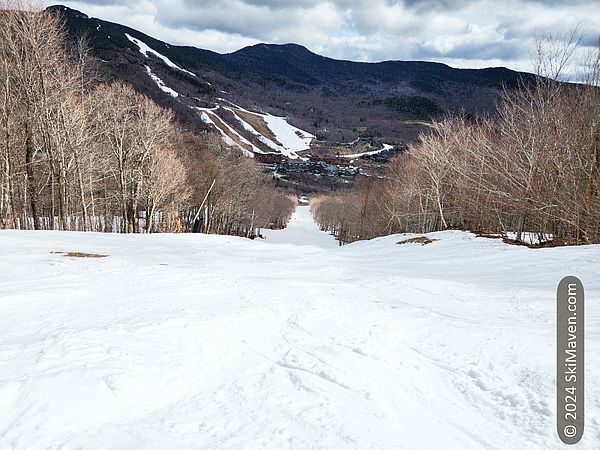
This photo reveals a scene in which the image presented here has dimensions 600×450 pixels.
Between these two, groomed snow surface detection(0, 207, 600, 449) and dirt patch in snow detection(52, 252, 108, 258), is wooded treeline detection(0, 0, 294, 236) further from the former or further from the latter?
groomed snow surface detection(0, 207, 600, 449)

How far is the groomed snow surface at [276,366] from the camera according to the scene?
2684 millimetres

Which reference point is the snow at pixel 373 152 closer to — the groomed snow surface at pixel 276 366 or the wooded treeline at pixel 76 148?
the wooded treeline at pixel 76 148

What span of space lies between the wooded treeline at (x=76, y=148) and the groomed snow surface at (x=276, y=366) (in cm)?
1649

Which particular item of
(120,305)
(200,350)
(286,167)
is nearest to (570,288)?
(200,350)

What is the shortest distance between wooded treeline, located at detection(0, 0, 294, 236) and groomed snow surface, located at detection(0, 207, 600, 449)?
16.5m

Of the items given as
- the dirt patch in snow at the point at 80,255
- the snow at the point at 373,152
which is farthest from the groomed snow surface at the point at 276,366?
the snow at the point at 373,152

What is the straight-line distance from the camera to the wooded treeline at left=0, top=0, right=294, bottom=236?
1842 centimetres

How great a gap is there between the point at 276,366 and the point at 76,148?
23.5 meters

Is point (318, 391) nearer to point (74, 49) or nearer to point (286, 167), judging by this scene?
point (74, 49)

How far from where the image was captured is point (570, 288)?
253 inches

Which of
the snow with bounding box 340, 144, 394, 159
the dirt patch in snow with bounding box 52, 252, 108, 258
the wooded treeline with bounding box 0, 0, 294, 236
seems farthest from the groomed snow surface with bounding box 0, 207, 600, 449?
the snow with bounding box 340, 144, 394, 159

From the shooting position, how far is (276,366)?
145 inches

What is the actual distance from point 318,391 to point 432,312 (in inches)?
105

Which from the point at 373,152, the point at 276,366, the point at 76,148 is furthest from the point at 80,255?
the point at 373,152
